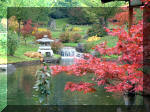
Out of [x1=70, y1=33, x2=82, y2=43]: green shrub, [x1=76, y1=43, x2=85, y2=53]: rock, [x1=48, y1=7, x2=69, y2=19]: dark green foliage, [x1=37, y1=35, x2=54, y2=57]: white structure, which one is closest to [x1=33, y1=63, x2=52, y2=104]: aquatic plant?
[x1=37, y1=35, x2=54, y2=57]: white structure

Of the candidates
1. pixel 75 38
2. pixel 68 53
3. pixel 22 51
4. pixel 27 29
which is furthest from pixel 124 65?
pixel 27 29

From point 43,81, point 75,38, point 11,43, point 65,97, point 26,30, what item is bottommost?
point 65,97

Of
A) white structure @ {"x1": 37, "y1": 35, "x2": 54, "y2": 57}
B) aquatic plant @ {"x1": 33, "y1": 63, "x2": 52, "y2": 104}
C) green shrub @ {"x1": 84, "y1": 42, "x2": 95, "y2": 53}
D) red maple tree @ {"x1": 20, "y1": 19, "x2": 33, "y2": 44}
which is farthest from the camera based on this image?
red maple tree @ {"x1": 20, "y1": 19, "x2": 33, "y2": 44}

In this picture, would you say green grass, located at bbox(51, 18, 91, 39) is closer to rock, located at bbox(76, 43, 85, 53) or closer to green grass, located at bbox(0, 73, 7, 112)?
rock, located at bbox(76, 43, 85, 53)

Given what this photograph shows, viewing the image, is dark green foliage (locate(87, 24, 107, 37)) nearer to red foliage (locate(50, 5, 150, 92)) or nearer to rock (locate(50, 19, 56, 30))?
rock (locate(50, 19, 56, 30))

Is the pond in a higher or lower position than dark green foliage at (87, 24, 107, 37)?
lower

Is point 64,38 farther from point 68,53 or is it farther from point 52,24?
point 52,24

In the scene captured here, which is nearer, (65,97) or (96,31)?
(65,97)

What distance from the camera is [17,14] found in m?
18.7

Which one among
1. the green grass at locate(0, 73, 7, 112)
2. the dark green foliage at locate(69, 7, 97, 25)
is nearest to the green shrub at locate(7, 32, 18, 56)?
the green grass at locate(0, 73, 7, 112)

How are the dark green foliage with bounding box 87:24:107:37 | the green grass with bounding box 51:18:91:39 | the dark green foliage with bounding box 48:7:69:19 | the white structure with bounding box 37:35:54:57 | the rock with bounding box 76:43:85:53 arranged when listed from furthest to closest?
the dark green foliage with bounding box 48:7:69:19, the green grass with bounding box 51:18:91:39, the dark green foliage with bounding box 87:24:107:37, the rock with bounding box 76:43:85:53, the white structure with bounding box 37:35:54:57

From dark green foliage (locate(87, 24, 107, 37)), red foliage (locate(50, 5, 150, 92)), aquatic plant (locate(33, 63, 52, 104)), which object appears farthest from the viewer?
dark green foliage (locate(87, 24, 107, 37))

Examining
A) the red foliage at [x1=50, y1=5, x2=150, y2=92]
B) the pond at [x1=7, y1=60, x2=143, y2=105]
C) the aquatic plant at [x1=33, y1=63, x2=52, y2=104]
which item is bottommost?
the pond at [x1=7, y1=60, x2=143, y2=105]

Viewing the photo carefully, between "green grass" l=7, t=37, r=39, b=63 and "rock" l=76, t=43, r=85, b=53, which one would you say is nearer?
"green grass" l=7, t=37, r=39, b=63
